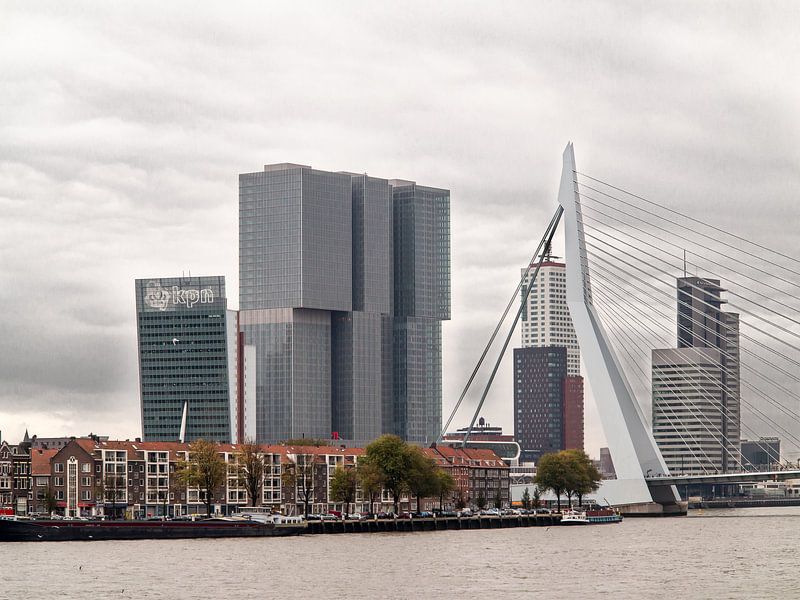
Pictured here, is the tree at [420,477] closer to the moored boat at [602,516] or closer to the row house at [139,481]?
the row house at [139,481]

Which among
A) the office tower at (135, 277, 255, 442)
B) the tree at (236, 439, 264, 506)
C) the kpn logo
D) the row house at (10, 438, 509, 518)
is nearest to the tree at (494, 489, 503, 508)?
the row house at (10, 438, 509, 518)

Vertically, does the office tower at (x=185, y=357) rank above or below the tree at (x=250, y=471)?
above

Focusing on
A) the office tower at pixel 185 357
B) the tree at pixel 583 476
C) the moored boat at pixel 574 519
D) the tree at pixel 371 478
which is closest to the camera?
the tree at pixel 371 478

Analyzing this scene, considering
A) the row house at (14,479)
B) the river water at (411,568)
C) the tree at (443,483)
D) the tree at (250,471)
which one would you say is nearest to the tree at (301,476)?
the tree at (250,471)

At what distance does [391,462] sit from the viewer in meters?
119

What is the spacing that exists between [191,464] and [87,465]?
34.8ft

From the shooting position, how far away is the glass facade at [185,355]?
183375mm

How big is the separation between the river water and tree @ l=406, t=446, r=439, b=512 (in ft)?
71.4

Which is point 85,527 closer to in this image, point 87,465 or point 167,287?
point 87,465

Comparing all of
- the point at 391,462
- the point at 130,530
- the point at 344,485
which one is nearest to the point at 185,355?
the point at 344,485

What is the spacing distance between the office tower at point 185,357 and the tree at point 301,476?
4383 centimetres

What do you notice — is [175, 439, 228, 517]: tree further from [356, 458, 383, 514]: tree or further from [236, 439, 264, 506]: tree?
[356, 458, 383, 514]: tree

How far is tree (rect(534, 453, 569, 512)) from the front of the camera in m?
146

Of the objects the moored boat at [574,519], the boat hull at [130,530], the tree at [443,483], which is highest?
the tree at [443,483]
